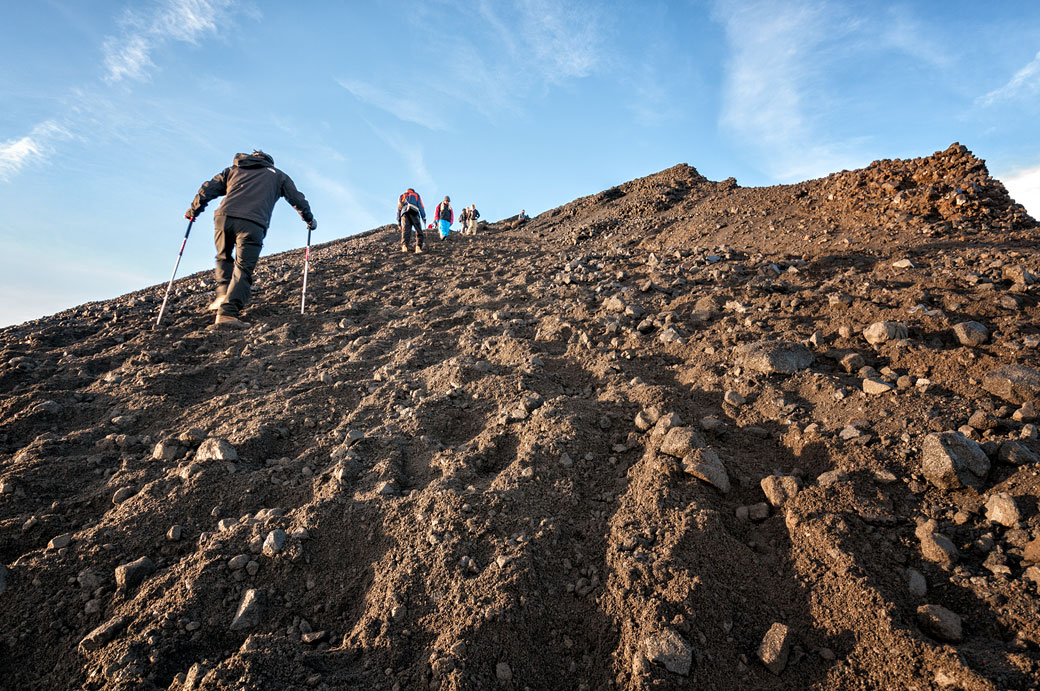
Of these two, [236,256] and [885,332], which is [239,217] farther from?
[885,332]

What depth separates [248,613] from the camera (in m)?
2.59

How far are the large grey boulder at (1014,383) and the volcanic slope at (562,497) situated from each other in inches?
0.8

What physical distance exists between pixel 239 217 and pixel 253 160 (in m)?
1.16

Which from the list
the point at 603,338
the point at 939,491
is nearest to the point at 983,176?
the point at 603,338

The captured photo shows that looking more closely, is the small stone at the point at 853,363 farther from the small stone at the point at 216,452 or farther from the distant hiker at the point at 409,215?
the distant hiker at the point at 409,215

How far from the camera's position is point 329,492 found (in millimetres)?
3414

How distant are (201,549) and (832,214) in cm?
1195

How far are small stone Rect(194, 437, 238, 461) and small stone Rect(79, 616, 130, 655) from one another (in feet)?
4.35

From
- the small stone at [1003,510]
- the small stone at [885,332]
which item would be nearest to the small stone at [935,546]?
the small stone at [1003,510]

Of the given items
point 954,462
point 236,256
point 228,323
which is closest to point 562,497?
point 954,462

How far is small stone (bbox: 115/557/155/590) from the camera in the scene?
110 inches

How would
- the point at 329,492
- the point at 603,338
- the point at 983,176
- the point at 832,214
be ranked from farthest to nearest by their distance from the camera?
1. the point at 832,214
2. the point at 983,176
3. the point at 603,338
4. the point at 329,492

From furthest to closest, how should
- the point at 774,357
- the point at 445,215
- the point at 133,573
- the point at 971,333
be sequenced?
1. the point at 445,215
2. the point at 774,357
3. the point at 971,333
4. the point at 133,573

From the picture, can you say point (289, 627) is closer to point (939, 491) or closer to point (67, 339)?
point (939, 491)
